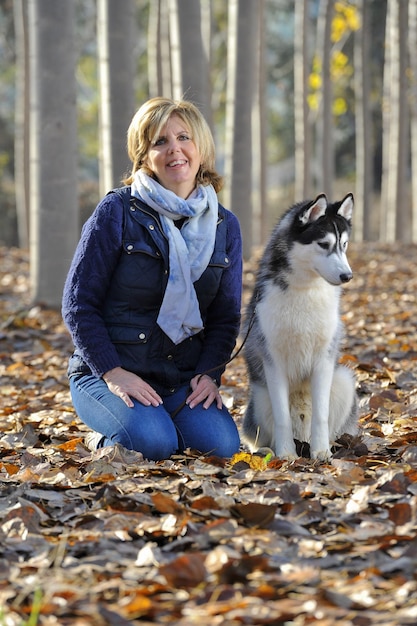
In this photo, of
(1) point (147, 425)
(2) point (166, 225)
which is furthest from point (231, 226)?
(1) point (147, 425)

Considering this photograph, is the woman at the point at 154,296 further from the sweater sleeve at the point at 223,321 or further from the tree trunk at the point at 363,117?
the tree trunk at the point at 363,117

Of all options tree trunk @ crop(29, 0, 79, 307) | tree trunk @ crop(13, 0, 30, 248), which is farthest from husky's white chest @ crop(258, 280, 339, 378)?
tree trunk @ crop(13, 0, 30, 248)

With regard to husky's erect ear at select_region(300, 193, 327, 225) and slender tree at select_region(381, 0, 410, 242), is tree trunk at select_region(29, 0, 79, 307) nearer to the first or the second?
Result: husky's erect ear at select_region(300, 193, 327, 225)

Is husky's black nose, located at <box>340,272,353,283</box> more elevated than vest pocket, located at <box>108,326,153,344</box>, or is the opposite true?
husky's black nose, located at <box>340,272,353,283</box>

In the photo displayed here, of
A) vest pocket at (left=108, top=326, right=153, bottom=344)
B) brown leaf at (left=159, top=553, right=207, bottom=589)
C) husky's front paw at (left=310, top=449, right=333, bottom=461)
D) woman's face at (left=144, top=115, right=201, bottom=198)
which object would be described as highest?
woman's face at (left=144, top=115, right=201, bottom=198)

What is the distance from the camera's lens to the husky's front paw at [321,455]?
14.3 feet

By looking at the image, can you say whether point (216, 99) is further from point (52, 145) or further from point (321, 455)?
point (321, 455)

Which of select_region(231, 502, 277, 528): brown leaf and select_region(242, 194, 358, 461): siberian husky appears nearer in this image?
select_region(231, 502, 277, 528): brown leaf

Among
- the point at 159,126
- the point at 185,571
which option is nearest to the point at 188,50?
the point at 159,126

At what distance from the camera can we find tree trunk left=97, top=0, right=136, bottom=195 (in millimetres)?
9141

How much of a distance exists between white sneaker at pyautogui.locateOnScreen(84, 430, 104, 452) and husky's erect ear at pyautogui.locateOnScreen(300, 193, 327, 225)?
1633 millimetres

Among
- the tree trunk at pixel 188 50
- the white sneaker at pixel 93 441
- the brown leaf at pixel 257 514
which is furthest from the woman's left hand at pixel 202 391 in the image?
the tree trunk at pixel 188 50

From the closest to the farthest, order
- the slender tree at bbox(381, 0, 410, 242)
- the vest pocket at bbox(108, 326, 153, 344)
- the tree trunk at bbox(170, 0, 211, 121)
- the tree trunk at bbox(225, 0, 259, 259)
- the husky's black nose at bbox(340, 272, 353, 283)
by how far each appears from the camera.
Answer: the husky's black nose at bbox(340, 272, 353, 283)
the vest pocket at bbox(108, 326, 153, 344)
the tree trunk at bbox(170, 0, 211, 121)
the tree trunk at bbox(225, 0, 259, 259)
the slender tree at bbox(381, 0, 410, 242)

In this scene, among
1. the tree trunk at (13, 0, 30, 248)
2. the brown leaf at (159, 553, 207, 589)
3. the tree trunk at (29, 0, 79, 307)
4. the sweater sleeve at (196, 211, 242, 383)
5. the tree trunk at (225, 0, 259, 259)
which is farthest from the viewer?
the tree trunk at (13, 0, 30, 248)
